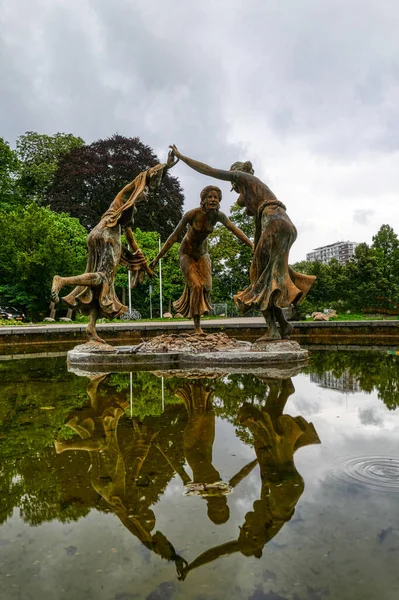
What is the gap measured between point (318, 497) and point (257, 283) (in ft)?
19.5

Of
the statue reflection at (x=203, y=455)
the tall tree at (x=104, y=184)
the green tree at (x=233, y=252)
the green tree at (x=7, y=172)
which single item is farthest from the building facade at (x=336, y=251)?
the statue reflection at (x=203, y=455)

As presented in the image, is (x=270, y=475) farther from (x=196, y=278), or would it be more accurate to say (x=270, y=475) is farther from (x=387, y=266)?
(x=387, y=266)

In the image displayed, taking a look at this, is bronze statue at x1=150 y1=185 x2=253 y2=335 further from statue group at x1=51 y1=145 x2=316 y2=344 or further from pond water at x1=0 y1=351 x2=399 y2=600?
pond water at x1=0 y1=351 x2=399 y2=600

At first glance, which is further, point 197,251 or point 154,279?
point 154,279

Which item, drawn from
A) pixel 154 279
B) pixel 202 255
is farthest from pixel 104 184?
pixel 202 255

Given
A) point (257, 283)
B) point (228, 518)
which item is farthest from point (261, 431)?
point (257, 283)

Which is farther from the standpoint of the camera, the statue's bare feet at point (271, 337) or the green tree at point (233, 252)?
the green tree at point (233, 252)

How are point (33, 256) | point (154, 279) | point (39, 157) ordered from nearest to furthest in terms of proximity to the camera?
point (33, 256), point (154, 279), point (39, 157)

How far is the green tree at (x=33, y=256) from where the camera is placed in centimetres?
2819

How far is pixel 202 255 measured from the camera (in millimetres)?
9000

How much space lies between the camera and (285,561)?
1.61 meters

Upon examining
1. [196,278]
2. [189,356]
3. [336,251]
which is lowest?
[189,356]

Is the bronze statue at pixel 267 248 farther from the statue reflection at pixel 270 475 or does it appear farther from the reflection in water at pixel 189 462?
the statue reflection at pixel 270 475

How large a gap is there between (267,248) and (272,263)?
26 cm
